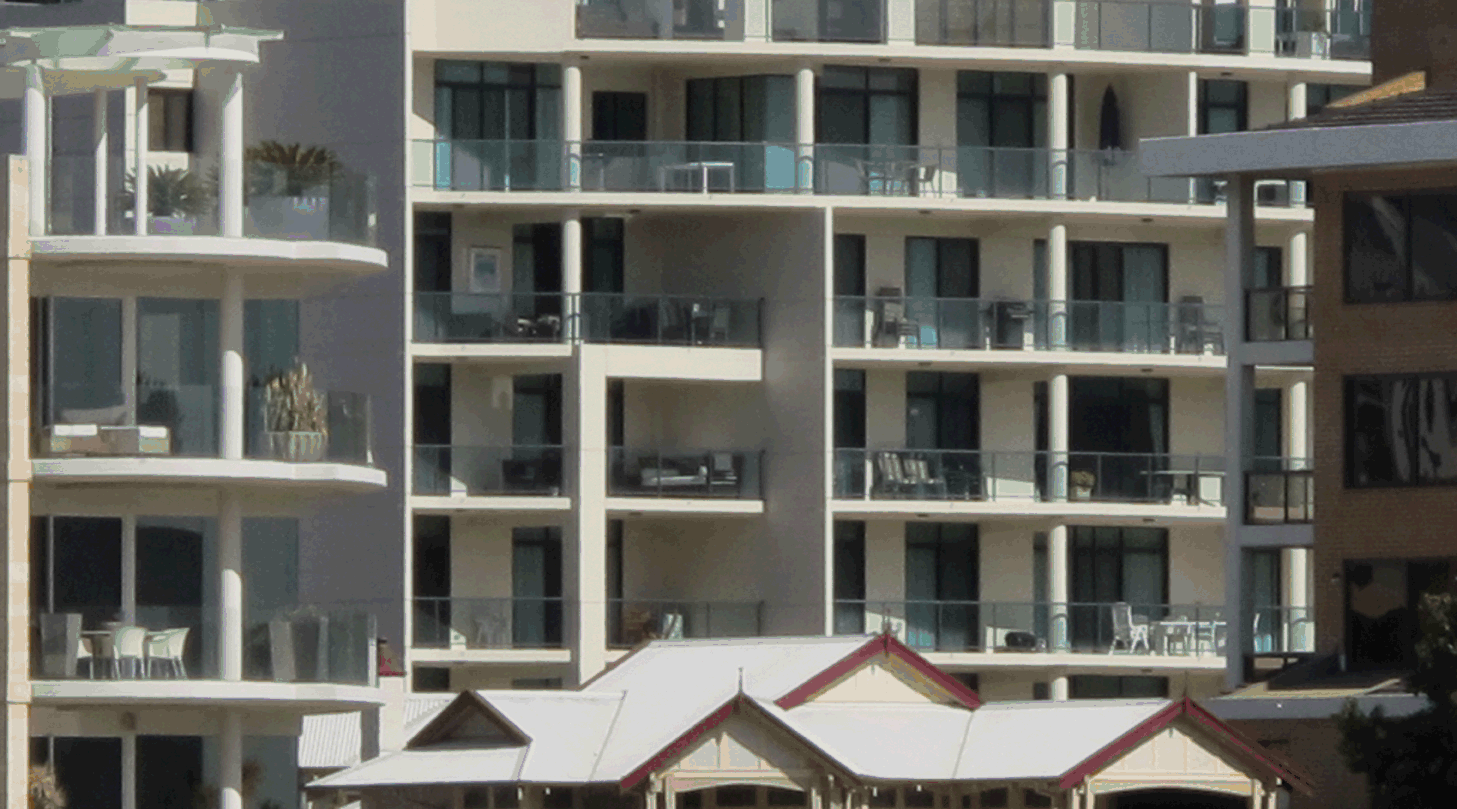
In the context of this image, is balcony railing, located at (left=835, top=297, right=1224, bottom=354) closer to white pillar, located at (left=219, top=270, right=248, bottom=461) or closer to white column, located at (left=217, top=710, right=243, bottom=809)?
white pillar, located at (left=219, top=270, right=248, bottom=461)

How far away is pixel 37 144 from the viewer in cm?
6912

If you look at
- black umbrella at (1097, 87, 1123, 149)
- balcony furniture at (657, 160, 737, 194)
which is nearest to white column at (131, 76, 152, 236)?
balcony furniture at (657, 160, 737, 194)

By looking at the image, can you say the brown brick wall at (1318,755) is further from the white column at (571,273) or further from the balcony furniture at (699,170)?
the balcony furniture at (699,170)

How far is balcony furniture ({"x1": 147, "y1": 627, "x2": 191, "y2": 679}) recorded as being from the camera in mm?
68500

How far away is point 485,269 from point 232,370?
1762 centimetres

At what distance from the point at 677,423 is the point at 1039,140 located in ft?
27.0

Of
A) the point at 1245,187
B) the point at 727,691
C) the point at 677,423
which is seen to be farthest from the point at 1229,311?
the point at 677,423

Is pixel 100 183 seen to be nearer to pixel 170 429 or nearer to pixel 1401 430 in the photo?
pixel 170 429

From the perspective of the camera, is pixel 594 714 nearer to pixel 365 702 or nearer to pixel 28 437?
pixel 365 702

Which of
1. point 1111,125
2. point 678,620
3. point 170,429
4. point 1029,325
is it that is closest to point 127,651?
point 170,429

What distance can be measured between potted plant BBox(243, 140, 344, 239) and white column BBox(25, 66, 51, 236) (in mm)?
2948

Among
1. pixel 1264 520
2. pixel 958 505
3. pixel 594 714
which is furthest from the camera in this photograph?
pixel 958 505

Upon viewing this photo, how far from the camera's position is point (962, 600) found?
87375 mm

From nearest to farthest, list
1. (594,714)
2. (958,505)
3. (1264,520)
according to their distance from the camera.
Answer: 1. (594,714)
2. (1264,520)
3. (958,505)
